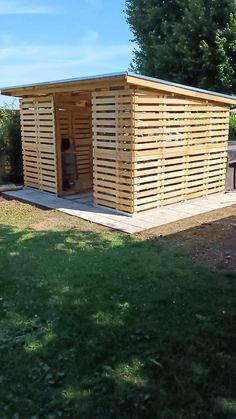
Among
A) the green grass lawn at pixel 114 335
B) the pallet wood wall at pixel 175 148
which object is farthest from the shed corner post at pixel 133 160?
the green grass lawn at pixel 114 335

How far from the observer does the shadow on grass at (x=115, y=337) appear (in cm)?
261

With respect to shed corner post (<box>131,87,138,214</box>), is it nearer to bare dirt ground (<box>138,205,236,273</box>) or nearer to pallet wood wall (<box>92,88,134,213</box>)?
pallet wood wall (<box>92,88,134,213</box>)

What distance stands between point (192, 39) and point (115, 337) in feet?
50.8

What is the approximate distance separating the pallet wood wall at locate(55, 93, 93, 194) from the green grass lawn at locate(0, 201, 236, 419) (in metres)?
5.39

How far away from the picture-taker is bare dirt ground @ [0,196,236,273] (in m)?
5.49

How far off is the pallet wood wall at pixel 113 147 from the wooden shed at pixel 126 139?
0.02 metres

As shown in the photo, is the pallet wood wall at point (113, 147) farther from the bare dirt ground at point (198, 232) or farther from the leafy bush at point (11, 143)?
the leafy bush at point (11, 143)

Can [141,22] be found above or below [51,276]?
above

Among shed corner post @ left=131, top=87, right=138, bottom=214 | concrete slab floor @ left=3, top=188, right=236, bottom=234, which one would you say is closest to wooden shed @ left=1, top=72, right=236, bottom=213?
shed corner post @ left=131, top=87, right=138, bottom=214

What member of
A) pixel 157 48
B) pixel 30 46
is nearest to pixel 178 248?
pixel 157 48

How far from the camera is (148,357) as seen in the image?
3.09m

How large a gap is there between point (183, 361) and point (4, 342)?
4.97 ft

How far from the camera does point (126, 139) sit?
7.50 m

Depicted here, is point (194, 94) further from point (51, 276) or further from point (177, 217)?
point (51, 276)
